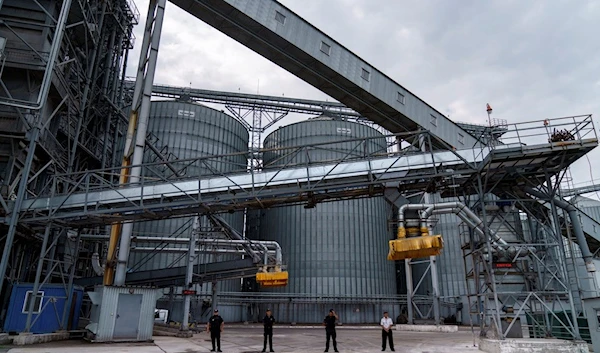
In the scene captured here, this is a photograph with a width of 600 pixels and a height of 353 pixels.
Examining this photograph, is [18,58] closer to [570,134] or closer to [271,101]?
[570,134]

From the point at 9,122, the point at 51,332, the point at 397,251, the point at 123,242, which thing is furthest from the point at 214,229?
the point at 397,251

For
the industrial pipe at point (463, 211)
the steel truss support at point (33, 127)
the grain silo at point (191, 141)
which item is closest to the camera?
the industrial pipe at point (463, 211)

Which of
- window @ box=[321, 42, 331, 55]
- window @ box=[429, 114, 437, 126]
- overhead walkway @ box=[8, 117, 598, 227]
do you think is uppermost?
window @ box=[321, 42, 331, 55]

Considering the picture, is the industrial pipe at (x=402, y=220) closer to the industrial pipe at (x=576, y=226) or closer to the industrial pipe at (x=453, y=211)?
Answer: the industrial pipe at (x=453, y=211)

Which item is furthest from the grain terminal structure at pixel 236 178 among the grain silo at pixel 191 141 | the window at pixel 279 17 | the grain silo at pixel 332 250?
the grain silo at pixel 332 250

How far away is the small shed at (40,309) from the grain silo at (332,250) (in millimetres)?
20932

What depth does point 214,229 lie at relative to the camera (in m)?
26.4

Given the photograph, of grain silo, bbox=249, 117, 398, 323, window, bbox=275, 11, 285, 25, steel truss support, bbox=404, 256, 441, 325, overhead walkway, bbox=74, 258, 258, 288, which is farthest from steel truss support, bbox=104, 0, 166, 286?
steel truss support, bbox=404, 256, 441, 325

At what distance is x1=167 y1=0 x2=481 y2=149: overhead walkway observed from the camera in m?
16.9

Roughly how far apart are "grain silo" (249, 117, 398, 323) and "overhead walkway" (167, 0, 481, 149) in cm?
1638

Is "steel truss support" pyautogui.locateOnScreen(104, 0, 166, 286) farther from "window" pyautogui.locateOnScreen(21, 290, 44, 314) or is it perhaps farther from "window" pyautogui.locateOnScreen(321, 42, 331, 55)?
"window" pyautogui.locateOnScreen(321, 42, 331, 55)

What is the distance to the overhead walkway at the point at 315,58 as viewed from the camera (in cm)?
1694

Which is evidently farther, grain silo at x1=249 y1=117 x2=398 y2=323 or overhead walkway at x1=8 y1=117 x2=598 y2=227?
grain silo at x1=249 y1=117 x2=398 y2=323

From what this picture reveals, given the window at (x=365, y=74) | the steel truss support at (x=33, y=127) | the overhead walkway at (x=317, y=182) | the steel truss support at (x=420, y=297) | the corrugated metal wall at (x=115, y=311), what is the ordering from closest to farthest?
the overhead walkway at (x=317, y=182) → the steel truss support at (x=33, y=127) → the corrugated metal wall at (x=115, y=311) → the window at (x=365, y=74) → the steel truss support at (x=420, y=297)
